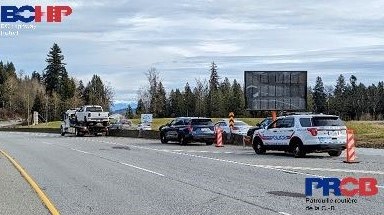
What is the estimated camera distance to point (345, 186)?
14.1 metres

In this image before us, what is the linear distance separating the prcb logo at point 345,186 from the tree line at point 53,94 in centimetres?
12098

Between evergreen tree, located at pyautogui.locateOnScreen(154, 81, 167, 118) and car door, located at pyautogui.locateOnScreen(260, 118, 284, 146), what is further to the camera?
evergreen tree, located at pyautogui.locateOnScreen(154, 81, 167, 118)

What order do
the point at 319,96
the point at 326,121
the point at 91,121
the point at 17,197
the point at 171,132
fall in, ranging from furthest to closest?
the point at 319,96 < the point at 91,121 < the point at 171,132 < the point at 326,121 < the point at 17,197

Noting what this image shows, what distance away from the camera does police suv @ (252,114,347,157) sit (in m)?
23.5

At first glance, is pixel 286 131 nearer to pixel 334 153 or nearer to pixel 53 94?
pixel 334 153

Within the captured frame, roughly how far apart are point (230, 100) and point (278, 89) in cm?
10080

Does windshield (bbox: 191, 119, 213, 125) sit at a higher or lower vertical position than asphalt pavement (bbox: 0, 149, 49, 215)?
higher

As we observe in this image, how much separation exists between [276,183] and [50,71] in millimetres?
149833

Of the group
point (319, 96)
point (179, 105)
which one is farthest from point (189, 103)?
point (319, 96)

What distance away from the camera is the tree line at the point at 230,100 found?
137m

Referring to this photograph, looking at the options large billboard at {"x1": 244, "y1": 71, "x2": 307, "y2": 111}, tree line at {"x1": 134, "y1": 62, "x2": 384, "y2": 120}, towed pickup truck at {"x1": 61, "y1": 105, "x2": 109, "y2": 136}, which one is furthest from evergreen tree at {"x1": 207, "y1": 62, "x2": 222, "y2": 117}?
large billboard at {"x1": 244, "y1": 71, "x2": 307, "y2": 111}

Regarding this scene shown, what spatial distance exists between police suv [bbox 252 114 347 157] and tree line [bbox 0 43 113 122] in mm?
111387

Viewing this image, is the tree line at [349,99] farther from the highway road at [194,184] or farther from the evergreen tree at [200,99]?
the highway road at [194,184]

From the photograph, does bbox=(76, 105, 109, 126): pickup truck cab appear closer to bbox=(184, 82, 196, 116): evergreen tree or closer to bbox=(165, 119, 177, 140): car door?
bbox=(165, 119, 177, 140): car door
